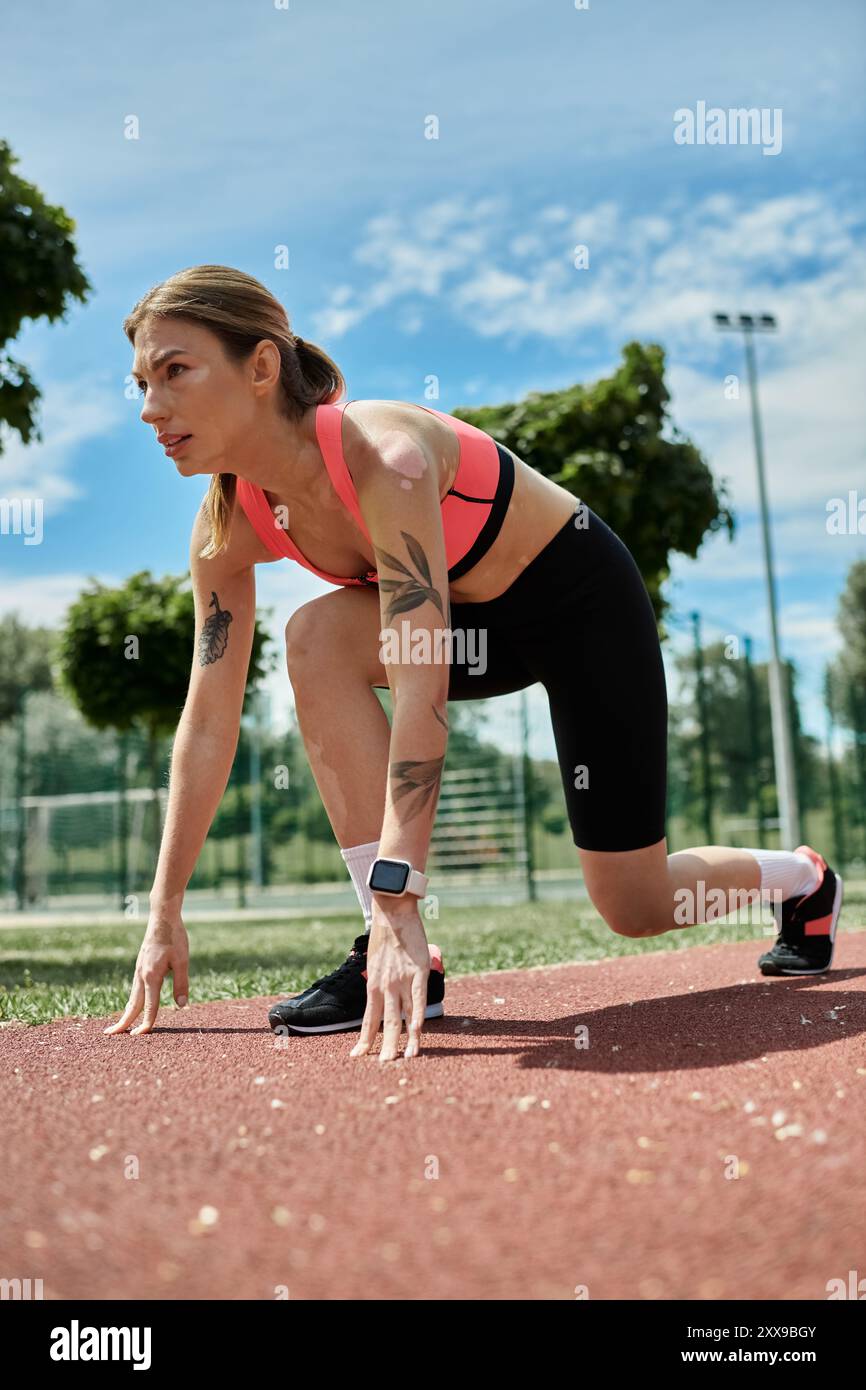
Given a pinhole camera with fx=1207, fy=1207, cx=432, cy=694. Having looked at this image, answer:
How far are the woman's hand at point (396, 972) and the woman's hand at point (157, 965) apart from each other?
0.69m

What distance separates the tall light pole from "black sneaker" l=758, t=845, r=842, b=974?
9.83 metres

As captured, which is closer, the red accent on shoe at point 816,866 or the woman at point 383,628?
the woman at point 383,628

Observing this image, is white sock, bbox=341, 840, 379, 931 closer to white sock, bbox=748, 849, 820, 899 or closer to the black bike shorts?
the black bike shorts

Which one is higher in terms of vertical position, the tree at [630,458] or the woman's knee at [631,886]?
the tree at [630,458]

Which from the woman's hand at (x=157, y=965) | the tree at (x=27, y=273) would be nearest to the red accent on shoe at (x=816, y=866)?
the woman's hand at (x=157, y=965)

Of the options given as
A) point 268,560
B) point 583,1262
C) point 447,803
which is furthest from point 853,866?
point 583,1262

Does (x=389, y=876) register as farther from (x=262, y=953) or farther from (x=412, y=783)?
(x=262, y=953)

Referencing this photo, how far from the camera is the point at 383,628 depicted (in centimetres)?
247

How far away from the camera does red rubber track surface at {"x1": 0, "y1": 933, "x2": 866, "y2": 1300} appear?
1.27 m

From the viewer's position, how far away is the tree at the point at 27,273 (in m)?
7.21

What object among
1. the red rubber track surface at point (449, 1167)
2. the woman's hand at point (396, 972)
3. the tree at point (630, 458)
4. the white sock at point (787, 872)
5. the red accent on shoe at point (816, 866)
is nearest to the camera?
the red rubber track surface at point (449, 1167)

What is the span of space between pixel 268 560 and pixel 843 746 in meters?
18.9

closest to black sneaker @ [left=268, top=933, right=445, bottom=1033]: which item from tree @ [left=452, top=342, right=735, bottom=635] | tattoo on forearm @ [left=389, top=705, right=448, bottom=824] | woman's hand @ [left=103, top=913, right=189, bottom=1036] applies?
woman's hand @ [left=103, top=913, right=189, bottom=1036]

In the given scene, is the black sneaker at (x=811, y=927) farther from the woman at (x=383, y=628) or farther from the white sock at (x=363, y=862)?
the white sock at (x=363, y=862)
